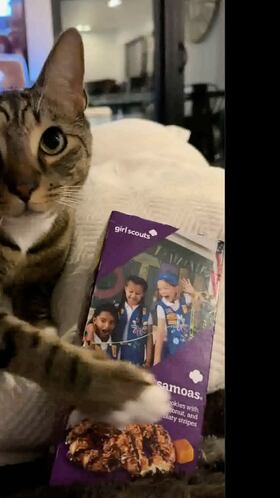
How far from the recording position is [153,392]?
26.9 inches

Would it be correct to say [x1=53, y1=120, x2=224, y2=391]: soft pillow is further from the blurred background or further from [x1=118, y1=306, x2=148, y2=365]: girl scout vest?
the blurred background

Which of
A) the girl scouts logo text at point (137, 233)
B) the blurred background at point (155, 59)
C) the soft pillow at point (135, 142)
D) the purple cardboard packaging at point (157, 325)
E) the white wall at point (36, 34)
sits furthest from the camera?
the blurred background at point (155, 59)

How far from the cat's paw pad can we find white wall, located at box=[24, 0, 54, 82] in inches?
64.1

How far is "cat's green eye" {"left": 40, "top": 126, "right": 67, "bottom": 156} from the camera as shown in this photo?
862 millimetres

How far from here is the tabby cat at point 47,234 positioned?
2.26 ft

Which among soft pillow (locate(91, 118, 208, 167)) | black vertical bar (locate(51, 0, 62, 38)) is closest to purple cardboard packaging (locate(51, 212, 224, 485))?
soft pillow (locate(91, 118, 208, 167))

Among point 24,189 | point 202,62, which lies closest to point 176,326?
point 24,189

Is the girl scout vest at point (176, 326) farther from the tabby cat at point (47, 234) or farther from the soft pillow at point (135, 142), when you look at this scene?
the soft pillow at point (135, 142)

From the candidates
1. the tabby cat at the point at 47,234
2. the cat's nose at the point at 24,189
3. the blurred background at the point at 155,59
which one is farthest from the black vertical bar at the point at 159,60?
the cat's nose at the point at 24,189

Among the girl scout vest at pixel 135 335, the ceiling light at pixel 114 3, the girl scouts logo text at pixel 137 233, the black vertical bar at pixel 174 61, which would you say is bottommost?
the girl scout vest at pixel 135 335

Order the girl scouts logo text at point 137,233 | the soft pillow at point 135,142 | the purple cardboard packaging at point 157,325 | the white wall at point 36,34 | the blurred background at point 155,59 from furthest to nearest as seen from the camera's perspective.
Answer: the blurred background at point 155,59 → the white wall at point 36,34 → the soft pillow at point 135,142 → the girl scouts logo text at point 137,233 → the purple cardboard packaging at point 157,325
